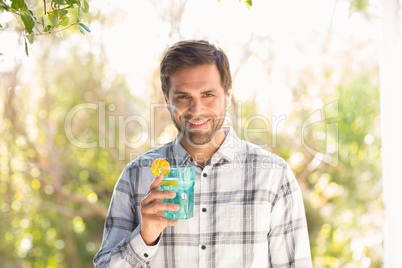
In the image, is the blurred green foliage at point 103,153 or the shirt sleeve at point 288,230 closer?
the shirt sleeve at point 288,230

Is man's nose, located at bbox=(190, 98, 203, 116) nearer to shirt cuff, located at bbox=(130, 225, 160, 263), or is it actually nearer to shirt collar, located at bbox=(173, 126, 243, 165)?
shirt collar, located at bbox=(173, 126, 243, 165)

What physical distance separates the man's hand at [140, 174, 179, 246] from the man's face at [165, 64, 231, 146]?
299 mm

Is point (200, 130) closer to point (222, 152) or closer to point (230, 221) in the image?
point (222, 152)

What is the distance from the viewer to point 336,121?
3338 millimetres

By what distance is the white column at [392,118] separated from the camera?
2.05m

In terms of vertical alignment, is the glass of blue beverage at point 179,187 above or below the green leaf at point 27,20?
below

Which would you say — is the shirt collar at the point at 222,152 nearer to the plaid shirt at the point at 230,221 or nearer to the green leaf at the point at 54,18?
the plaid shirt at the point at 230,221

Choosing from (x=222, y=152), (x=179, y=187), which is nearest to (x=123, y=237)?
(x=179, y=187)

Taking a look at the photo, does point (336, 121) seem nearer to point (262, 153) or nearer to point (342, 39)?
point (342, 39)

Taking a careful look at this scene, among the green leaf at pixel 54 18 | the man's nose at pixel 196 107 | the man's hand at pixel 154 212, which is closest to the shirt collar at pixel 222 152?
the man's nose at pixel 196 107

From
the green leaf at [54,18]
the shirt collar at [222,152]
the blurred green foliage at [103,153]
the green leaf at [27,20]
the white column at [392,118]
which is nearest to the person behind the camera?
the green leaf at [27,20]

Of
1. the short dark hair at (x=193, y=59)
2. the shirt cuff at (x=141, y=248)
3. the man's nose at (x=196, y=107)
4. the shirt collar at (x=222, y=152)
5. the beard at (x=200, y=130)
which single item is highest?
the short dark hair at (x=193, y=59)

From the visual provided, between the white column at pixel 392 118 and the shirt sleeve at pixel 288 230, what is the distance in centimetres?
89

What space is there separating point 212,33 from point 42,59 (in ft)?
4.80
